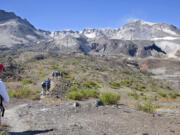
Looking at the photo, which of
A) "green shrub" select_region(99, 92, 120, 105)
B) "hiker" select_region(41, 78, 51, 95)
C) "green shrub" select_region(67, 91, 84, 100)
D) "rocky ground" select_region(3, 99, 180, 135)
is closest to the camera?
"rocky ground" select_region(3, 99, 180, 135)

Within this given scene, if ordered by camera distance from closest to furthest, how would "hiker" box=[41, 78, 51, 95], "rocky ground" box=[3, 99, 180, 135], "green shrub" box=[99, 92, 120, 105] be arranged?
"rocky ground" box=[3, 99, 180, 135] < "green shrub" box=[99, 92, 120, 105] < "hiker" box=[41, 78, 51, 95]

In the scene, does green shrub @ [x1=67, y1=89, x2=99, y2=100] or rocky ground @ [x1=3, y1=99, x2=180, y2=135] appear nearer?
rocky ground @ [x1=3, y1=99, x2=180, y2=135]

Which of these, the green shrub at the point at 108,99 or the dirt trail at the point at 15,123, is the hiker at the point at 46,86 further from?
the dirt trail at the point at 15,123

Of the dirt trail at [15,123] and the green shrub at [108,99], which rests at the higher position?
the dirt trail at [15,123]

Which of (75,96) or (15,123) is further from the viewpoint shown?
(75,96)

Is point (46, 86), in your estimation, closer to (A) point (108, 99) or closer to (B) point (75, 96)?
(B) point (75, 96)

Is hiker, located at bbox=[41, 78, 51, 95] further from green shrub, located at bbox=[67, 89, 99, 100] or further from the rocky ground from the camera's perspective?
the rocky ground

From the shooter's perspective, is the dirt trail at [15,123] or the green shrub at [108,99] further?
the green shrub at [108,99]

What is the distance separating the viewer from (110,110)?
32.6 feet

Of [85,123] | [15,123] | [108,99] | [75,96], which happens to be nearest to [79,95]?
[75,96]

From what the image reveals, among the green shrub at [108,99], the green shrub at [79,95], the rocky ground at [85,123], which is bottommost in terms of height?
the green shrub at [79,95]

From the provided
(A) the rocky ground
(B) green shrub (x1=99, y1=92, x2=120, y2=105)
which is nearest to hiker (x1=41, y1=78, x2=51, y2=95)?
(B) green shrub (x1=99, y1=92, x2=120, y2=105)

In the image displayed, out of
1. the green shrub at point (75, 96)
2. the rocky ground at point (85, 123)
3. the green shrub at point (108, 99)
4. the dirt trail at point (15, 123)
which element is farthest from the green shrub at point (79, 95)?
the dirt trail at point (15, 123)

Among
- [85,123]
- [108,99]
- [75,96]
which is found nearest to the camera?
[85,123]
